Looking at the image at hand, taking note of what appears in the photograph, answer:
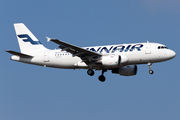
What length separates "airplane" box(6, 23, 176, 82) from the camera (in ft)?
141

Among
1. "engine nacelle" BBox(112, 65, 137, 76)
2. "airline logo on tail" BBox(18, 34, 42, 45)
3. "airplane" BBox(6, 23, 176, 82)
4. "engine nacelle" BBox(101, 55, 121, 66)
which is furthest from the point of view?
"airline logo on tail" BBox(18, 34, 42, 45)

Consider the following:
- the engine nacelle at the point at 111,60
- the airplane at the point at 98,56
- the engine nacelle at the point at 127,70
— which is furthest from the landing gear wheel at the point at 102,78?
the engine nacelle at the point at 111,60

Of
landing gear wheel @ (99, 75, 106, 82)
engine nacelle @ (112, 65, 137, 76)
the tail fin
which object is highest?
the tail fin

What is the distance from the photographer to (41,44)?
49312 mm

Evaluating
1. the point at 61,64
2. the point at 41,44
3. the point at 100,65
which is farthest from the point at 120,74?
the point at 41,44

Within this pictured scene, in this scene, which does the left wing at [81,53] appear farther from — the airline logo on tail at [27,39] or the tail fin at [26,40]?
the airline logo on tail at [27,39]

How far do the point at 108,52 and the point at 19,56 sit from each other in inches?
464

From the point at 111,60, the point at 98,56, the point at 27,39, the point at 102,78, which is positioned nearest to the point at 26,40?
the point at 27,39

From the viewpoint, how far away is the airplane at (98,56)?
42.9m

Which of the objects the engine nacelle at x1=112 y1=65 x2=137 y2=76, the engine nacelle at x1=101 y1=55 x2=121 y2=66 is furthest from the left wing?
the engine nacelle at x1=112 y1=65 x2=137 y2=76

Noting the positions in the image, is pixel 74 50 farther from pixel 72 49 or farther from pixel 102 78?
pixel 102 78

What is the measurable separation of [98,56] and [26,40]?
Result: 37.7ft

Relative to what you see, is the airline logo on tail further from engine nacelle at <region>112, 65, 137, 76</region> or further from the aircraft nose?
the aircraft nose

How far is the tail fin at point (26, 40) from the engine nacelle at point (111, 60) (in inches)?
385
